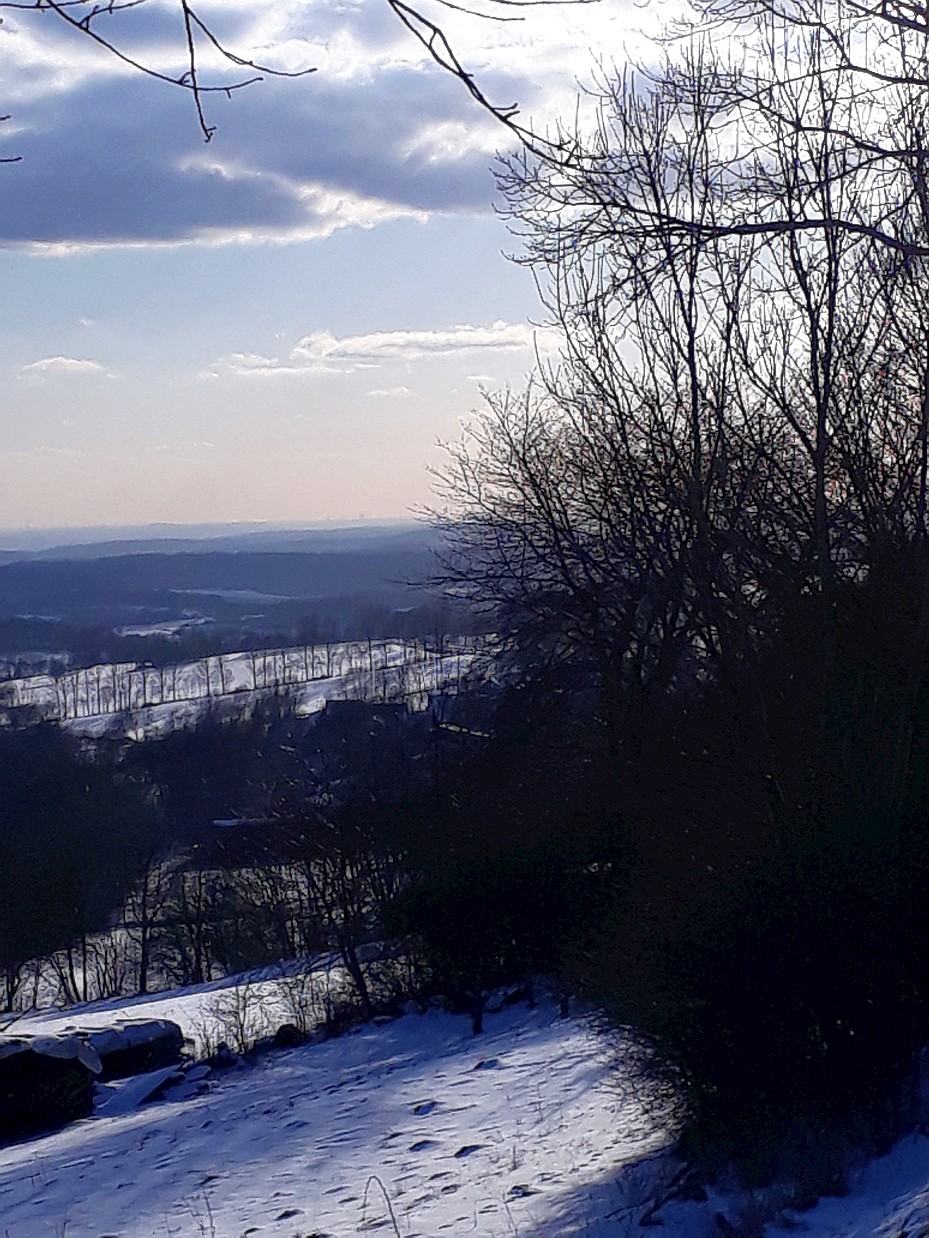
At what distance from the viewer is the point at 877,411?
24.9ft

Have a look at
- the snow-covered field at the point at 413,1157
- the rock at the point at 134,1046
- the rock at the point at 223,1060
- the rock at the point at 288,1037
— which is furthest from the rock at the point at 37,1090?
the rock at the point at 288,1037

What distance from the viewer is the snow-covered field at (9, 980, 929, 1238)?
6.45 m

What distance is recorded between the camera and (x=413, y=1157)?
384 inches

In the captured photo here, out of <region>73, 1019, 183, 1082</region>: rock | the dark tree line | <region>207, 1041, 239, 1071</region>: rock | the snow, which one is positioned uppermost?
the dark tree line

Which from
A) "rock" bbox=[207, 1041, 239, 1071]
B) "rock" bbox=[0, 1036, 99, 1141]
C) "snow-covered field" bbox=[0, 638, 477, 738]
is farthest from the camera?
"snow-covered field" bbox=[0, 638, 477, 738]

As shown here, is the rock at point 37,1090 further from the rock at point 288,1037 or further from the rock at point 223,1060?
the rock at point 288,1037

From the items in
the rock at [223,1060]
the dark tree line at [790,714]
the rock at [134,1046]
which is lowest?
the rock at [134,1046]

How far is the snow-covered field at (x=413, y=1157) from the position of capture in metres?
6.45

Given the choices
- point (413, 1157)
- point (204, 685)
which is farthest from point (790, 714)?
point (204, 685)

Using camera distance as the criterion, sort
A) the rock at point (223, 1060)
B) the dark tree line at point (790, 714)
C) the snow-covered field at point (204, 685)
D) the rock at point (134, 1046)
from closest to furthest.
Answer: the dark tree line at point (790, 714), the rock at point (223, 1060), the rock at point (134, 1046), the snow-covered field at point (204, 685)

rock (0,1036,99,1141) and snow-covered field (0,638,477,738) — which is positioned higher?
snow-covered field (0,638,477,738)

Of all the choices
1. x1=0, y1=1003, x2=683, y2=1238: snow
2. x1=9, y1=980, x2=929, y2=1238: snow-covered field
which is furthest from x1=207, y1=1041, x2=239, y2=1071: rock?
x1=0, y1=1003, x2=683, y2=1238: snow

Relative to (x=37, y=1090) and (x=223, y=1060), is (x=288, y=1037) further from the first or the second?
(x=37, y=1090)

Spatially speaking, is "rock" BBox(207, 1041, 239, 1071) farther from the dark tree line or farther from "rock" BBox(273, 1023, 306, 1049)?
the dark tree line
